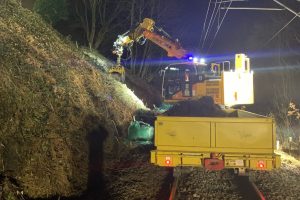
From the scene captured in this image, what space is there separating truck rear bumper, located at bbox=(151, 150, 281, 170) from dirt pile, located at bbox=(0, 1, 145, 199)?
1939 mm

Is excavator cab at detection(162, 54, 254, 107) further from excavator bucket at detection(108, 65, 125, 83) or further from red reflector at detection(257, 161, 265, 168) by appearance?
red reflector at detection(257, 161, 265, 168)

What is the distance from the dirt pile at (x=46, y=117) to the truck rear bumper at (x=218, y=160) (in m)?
1.94

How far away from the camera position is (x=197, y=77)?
19531 millimetres

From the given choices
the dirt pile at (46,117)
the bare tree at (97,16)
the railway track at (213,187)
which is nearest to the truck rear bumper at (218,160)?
the railway track at (213,187)

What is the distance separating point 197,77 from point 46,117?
33.3 feet

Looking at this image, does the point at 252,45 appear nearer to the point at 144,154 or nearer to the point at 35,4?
the point at 35,4

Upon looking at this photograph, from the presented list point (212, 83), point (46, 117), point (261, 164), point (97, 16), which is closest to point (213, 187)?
point (261, 164)

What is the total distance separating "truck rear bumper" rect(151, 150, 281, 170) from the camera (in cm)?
1009

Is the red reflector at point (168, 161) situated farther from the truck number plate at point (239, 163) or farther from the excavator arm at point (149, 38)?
the excavator arm at point (149, 38)

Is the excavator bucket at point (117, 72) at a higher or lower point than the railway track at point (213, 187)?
higher

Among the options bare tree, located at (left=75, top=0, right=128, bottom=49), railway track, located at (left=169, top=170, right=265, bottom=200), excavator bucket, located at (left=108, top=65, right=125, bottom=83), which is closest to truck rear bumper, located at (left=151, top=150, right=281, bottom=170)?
railway track, located at (left=169, top=170, right=265, bottom=200)

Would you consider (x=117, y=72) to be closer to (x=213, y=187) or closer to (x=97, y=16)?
(x=97, y=16)

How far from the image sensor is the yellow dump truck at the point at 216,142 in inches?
395

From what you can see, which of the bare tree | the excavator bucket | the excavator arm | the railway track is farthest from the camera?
the bare tree
